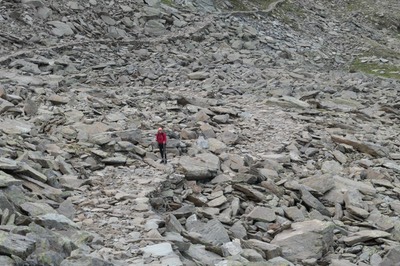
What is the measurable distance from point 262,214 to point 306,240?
1.89 meters

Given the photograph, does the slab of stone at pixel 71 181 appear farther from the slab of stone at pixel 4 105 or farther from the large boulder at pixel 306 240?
the slab of stone at pixel 4 105

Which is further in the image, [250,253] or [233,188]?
[233,188]

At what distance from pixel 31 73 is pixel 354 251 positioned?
799 inches

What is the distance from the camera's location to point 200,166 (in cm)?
1795

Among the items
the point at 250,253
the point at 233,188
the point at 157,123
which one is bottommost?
the point at 157,123

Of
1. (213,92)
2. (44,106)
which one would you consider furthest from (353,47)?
(44,106)

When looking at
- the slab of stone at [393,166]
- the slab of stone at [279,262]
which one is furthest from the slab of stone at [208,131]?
the slab of stone at [279,262]

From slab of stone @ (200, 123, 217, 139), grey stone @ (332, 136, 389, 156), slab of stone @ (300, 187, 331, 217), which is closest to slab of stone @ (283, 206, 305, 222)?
slab of stone @ (300, 187, 331, 217)

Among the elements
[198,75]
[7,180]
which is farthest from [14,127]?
[198,75]

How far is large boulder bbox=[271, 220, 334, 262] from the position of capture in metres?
13.5

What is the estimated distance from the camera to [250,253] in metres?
12.6

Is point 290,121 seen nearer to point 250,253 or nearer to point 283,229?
point 283,229

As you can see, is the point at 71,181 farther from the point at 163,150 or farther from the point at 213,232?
the point at 213,232

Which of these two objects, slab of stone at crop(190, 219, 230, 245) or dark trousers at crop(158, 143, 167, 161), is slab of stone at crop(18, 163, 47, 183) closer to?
slab of stone at crop(190, 219, 230, 245)
